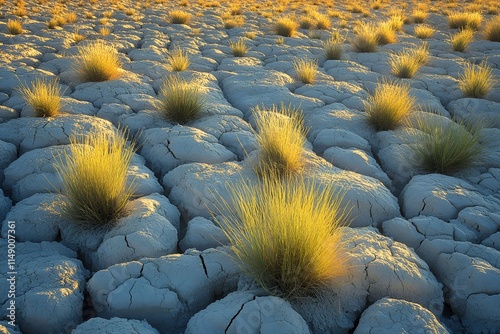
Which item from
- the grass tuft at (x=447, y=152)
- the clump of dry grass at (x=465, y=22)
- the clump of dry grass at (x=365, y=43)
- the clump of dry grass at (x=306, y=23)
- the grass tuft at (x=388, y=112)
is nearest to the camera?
the grass tuft at (x=447, y=152)

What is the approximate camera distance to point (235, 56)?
675cm

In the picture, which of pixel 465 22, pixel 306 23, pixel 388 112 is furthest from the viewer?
pixel 306 23

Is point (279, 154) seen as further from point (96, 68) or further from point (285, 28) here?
point (285, 28)

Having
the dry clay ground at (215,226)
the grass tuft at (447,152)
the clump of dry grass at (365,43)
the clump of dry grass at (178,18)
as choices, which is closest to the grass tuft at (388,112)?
the dry clay ground at (215,226)

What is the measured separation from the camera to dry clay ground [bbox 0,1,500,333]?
81.0 inches

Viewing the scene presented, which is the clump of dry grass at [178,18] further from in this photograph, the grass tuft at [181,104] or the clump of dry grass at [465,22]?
the clump of dry grass at [465,22]

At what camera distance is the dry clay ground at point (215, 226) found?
206 cm

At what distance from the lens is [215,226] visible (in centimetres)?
271

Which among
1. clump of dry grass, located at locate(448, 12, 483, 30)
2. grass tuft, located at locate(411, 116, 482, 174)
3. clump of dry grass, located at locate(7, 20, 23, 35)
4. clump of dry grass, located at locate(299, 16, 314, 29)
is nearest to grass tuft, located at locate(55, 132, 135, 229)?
grass tuft, located at locate(411, 116, 482, 174)

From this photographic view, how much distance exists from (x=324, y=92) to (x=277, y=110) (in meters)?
0.96

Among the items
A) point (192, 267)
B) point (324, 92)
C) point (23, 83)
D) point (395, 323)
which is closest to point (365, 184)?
point (395, 323)

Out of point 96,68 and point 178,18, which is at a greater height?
point 178,18

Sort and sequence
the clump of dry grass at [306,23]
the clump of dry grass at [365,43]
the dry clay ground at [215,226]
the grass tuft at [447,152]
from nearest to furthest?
1. the dry clay ground at [215,226]
2. the grass tuft at [447,152]
3. the clump of dry grass at [365,43]
4. the clump of dry grass at [306,23]

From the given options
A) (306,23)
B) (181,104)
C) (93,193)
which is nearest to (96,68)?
(181,104)
